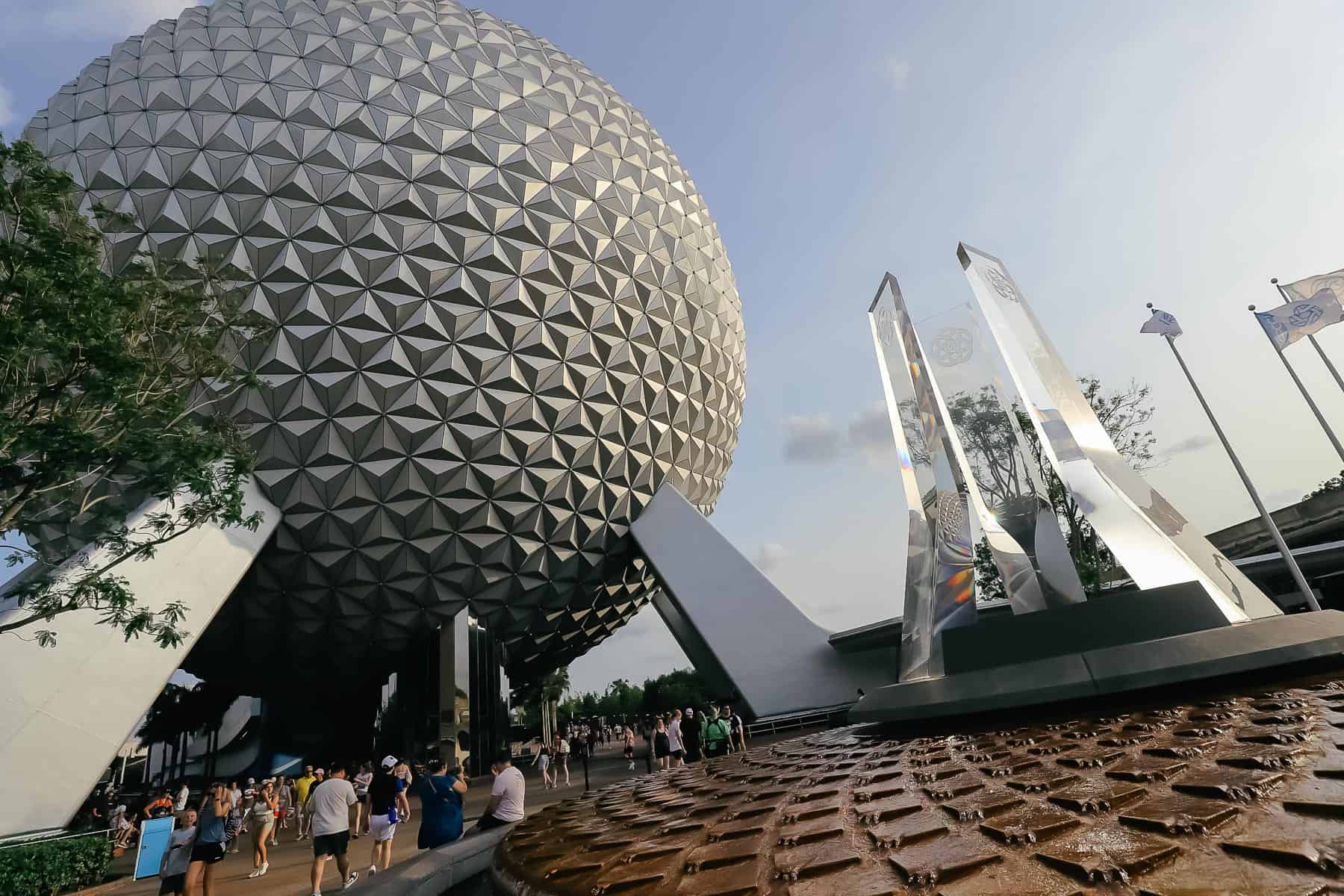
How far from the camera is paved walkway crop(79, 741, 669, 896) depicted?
7133 millimetres

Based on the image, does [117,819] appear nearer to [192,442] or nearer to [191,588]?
[191,588]

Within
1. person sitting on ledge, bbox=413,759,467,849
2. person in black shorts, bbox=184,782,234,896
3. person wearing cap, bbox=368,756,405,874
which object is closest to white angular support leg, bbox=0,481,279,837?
person in black shorts, bbox=184,782,234,896

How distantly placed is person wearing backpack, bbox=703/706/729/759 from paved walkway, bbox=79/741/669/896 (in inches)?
107

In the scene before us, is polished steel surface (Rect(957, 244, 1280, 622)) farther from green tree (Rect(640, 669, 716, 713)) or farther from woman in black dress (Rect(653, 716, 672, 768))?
green tree (Rect(640, 669, 716, 713))

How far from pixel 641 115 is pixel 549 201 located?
6310mm

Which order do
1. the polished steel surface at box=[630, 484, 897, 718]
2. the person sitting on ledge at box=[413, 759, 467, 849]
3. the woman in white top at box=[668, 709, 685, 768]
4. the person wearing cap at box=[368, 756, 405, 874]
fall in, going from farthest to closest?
the polished steel surface at box=[630, 484, 897, 718]
the woman in white top at box=[668, 709, 685, 768]
the person wearing cap at box=[368, 756, 405, 874]
the person sitting on ledge at box=[413, 759, 467, 849]

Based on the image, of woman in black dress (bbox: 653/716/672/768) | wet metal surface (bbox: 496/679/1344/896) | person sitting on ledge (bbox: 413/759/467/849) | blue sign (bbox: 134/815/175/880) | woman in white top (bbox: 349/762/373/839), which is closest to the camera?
wet metal surface (bbox: 496/679/1344/896)

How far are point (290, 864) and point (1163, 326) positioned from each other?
62.6 ft

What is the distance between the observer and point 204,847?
6.06 m

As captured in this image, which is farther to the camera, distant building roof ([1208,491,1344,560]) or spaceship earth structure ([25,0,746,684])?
distant building roof ([1208,491,1344,560])

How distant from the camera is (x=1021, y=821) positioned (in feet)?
7.19

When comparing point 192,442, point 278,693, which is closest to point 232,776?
point 278,693

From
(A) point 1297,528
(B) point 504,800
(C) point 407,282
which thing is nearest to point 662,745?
(B) point 504,800

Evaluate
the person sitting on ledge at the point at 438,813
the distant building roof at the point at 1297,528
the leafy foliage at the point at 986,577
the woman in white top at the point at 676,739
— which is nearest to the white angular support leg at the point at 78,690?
the person sitting on ledge at the point at 438,813
